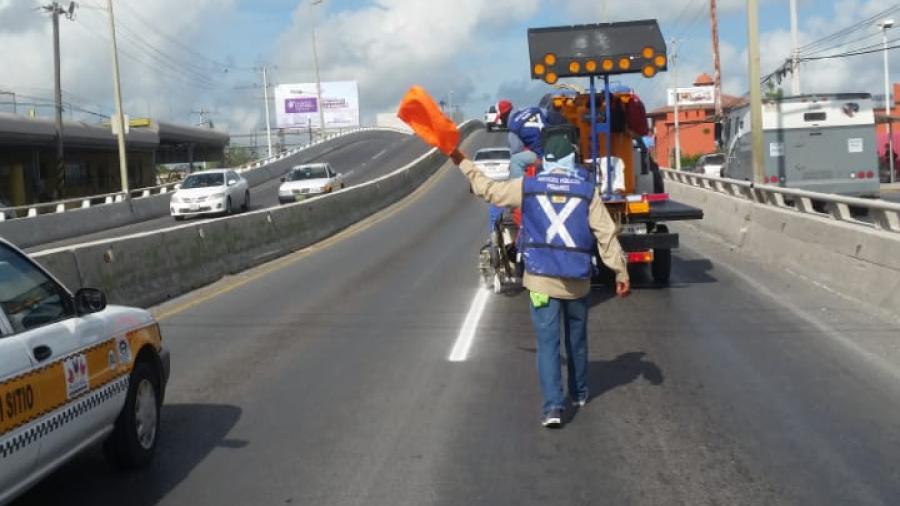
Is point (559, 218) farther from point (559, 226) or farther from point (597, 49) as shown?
point (597, 49)

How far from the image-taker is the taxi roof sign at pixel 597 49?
12.6 meters

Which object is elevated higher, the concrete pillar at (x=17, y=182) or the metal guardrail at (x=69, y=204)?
the concrete pillar at (x=17, y=182)

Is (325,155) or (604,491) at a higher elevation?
(325,155)

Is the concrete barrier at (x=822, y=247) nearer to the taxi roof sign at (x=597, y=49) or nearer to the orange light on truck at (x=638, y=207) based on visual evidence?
the orange light on truck at (x=638, y=207)

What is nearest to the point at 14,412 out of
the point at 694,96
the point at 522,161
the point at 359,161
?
the point at 522,161

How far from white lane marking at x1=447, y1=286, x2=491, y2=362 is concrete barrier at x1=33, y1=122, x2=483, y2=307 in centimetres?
433

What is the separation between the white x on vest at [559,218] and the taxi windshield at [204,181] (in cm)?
3046

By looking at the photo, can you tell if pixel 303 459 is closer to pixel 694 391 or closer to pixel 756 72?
pixel 694 391

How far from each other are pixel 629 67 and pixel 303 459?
7806 millimetres

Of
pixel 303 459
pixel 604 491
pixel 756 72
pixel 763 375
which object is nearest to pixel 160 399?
pixel 303 459

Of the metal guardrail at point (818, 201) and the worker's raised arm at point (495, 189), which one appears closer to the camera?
the worker's raised arm at point (495, 189)

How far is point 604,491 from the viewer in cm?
561

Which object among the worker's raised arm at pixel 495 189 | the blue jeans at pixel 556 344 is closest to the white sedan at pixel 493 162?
the blue jeans at pixel 556 344

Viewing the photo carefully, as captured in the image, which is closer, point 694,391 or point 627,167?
point 694,391
